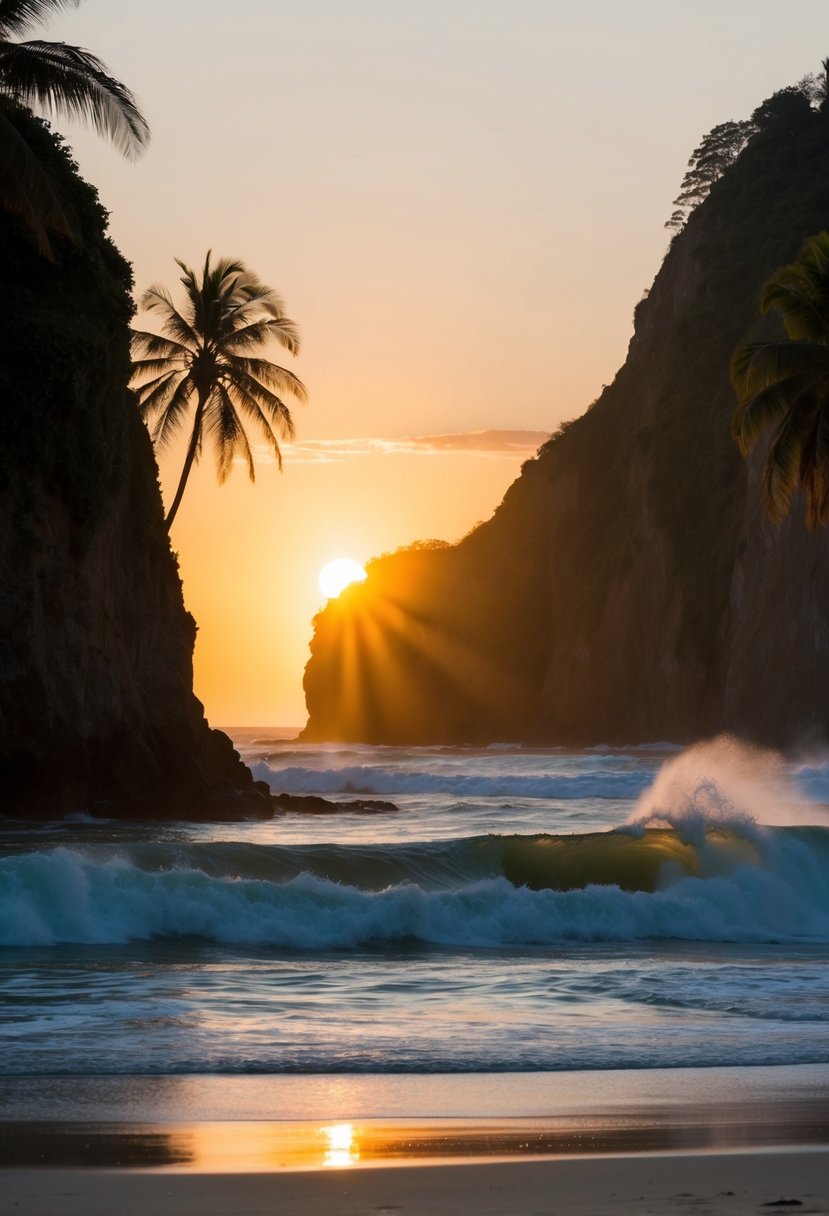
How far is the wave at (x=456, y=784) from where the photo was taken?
141ft

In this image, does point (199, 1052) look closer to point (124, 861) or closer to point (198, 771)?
point (124, 861)

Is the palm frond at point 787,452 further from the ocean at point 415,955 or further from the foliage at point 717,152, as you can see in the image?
the foliage at point 717,152

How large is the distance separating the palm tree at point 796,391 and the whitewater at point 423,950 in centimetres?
633

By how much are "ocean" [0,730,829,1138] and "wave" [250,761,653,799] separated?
60.4ft

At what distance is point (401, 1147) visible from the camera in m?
6.47

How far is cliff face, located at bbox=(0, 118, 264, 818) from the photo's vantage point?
81.1 ft

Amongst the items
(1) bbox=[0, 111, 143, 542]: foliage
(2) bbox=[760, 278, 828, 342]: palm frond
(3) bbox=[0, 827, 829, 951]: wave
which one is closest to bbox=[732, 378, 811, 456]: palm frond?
(2) bbox=[760, 278, 828, 342]: palm frond

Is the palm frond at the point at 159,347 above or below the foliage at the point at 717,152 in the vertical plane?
below

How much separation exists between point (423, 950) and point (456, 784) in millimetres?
Answer: 32959

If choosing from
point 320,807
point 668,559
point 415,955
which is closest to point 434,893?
point 415,955

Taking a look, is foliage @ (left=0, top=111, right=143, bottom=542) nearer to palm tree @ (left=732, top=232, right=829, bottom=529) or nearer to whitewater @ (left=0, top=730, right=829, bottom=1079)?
whitewater @ (left=0, top=730, right=829, bottom=1079)

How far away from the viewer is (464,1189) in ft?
18.6

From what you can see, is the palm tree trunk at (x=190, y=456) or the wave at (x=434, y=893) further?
the palm tree trunk at (x=190, y=456)

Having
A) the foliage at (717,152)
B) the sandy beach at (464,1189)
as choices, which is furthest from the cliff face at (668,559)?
the sandy beach at (464,1189)
